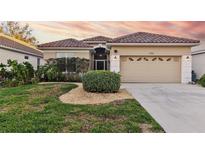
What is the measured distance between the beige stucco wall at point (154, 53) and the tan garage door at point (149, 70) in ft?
1.08

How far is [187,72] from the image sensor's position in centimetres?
1981

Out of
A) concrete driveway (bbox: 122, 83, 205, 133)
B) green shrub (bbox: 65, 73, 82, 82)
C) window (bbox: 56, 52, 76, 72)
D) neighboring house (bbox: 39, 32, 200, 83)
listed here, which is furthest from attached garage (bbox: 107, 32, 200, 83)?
concrete driveway (bbox: 122, 83, 205, 133)

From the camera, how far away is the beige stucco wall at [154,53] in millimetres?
19759

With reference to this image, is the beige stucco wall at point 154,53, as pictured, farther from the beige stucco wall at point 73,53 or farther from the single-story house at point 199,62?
the beige stucco wall at point 73,53

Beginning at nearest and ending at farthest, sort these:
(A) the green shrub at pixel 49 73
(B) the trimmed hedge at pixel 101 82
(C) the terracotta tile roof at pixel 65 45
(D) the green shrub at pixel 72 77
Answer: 1. (B) the trimmed hedge at pixel 101 82
2. (A) the green shrub at pixel 49 73
3. (D) the green shrub at pixel 72 77
4. (C) the terracotta tile roof at pixel 65 45

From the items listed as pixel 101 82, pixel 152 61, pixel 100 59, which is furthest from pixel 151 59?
pixel 101 82

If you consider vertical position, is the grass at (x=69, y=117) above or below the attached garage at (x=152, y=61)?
below

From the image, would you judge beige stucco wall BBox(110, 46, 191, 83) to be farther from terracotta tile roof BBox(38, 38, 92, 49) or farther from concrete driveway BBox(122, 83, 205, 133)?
concrete driveway BBox(122, 83, 205, 133)

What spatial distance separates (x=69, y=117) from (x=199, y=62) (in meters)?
17.2

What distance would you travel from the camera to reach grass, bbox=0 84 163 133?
7.00 metres

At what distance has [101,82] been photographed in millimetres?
12234

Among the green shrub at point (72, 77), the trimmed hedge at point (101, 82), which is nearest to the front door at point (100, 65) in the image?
the green shrub at point (72, 77)
